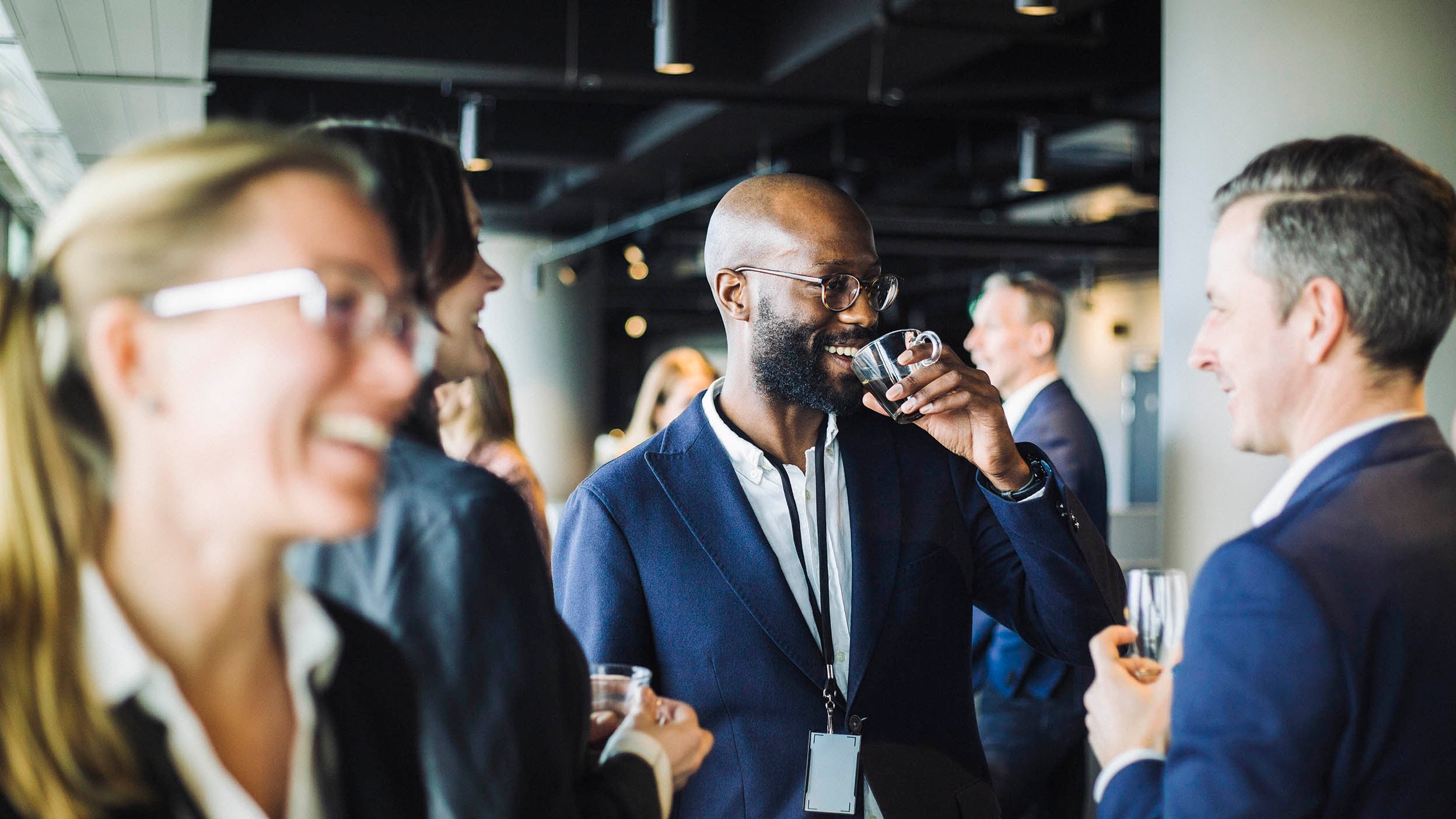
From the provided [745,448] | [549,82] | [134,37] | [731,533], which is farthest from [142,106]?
[731,533]

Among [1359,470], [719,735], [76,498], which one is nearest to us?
[76,498]

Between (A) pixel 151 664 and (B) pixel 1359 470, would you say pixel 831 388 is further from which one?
(A) pixel 151 664

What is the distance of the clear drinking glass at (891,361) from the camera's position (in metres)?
1.92

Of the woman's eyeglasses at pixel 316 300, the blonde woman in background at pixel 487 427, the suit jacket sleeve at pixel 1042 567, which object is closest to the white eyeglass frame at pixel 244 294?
the woman's eyeglasses at pixel 316 300

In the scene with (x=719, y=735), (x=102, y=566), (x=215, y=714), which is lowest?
(x=719, y=735)

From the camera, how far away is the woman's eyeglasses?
81cm

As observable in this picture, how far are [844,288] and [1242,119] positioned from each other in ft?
5.15

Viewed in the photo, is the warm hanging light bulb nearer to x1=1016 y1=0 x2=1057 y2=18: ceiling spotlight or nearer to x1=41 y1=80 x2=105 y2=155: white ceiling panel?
x1=41 y1=80 x2=105 y2=155: white ceiling panel

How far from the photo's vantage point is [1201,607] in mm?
1244

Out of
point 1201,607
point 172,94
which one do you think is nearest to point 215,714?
point 1201,607

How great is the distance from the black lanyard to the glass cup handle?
0.29 m

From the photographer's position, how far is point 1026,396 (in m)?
4.18

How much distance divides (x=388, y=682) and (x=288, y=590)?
0.12 m

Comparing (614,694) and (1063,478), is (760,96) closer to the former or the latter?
(1063,478)
